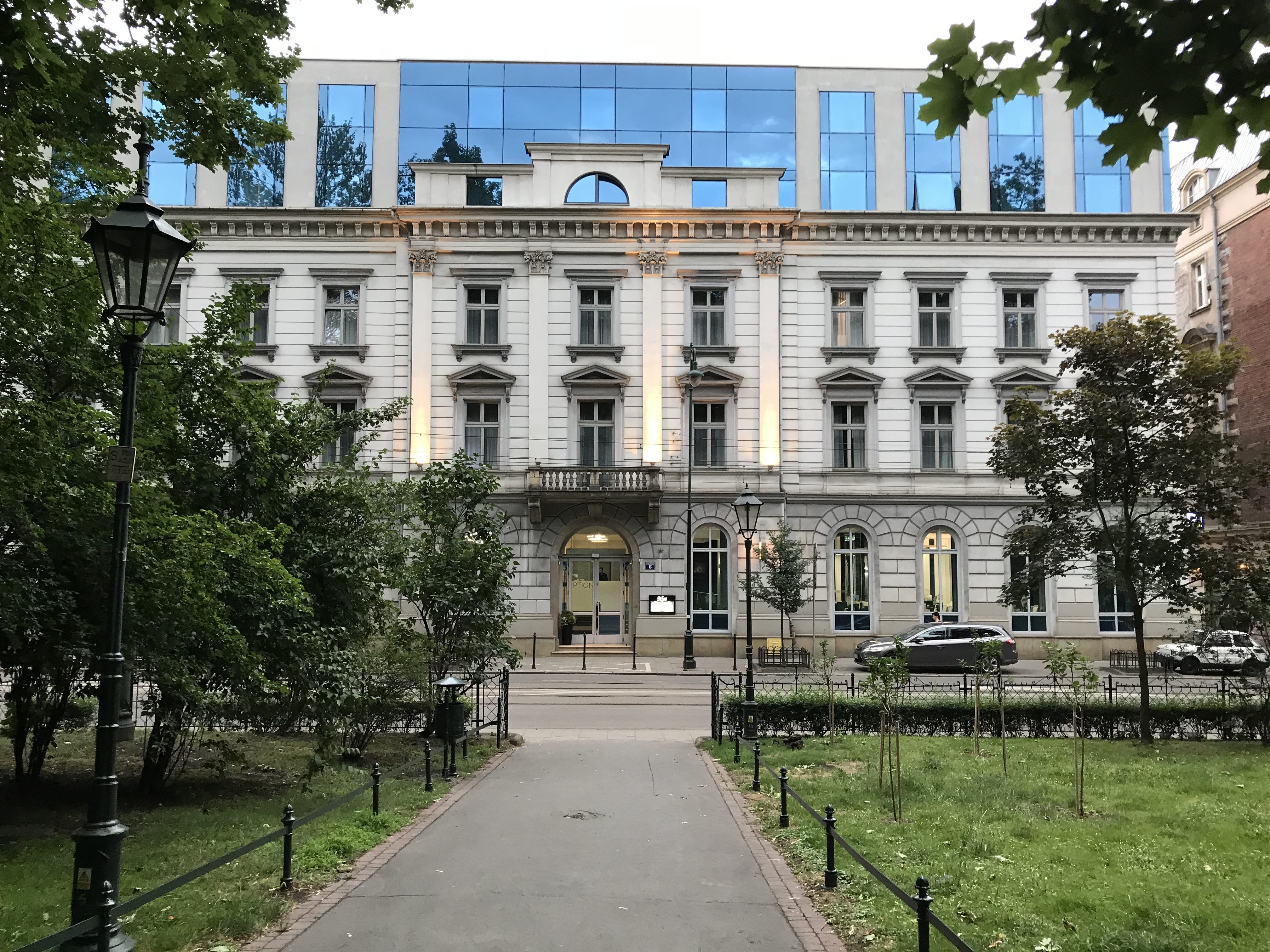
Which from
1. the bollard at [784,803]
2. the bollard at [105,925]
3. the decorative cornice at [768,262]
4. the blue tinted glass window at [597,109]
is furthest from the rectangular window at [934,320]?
the bollard at [105,925]

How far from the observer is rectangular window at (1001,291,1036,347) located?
35.0 meters

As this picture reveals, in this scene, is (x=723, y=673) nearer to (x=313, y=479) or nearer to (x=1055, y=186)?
(x=313, y=479)

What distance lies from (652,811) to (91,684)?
24.4ft

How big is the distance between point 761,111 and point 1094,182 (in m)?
13.1

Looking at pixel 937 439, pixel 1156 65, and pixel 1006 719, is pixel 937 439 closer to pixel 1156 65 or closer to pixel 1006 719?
pixel 1006 719

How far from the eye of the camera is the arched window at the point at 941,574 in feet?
112

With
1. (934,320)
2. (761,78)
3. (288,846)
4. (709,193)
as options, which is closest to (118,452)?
(288,846)

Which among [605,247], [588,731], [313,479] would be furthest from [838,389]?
[313,479]

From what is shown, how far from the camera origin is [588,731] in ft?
63.2

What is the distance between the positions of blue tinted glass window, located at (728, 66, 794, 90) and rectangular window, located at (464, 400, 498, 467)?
16.1 m

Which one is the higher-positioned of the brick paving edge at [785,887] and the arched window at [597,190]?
the arched window at [597,190]

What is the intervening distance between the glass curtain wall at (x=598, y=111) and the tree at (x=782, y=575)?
13.8 metres

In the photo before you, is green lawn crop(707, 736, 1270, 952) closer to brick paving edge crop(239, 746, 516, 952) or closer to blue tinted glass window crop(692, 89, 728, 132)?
brick paving edge crop(239, 746, 516, 952)

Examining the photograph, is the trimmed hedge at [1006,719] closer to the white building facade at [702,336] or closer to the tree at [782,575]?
the tree at [782,575]
